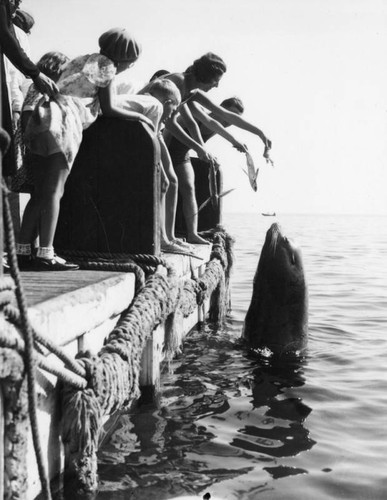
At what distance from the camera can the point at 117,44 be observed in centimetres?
449

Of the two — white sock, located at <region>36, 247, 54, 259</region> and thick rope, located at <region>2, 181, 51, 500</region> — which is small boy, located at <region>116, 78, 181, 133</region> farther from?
thick rope, located at <region>2, 181, 51, 500</region>

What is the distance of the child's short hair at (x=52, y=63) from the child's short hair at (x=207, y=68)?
2.14 metres

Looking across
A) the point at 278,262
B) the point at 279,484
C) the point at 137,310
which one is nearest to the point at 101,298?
the point at 137,310

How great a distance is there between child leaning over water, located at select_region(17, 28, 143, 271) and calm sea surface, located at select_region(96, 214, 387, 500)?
1300 mm

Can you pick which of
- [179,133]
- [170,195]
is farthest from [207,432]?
[179,133]

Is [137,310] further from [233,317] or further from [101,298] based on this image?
[233,317]

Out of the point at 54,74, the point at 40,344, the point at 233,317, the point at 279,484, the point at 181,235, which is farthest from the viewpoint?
the point at 233,317

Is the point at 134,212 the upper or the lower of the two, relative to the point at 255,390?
upper

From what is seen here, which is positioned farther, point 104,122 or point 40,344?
point 104,122

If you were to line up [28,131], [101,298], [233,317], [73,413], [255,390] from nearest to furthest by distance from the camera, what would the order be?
[73,413]
[101,298]
[28,131]
[255,390]
[233,317]

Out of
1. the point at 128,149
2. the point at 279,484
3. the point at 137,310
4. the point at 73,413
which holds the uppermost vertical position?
the point at 128,149

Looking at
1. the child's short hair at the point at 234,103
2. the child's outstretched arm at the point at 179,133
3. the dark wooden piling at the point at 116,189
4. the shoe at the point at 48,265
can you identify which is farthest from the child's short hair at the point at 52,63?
the child's short hair at the point at 234,103

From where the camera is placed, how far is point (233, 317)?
9867mm

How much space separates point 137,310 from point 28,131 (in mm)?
1337
